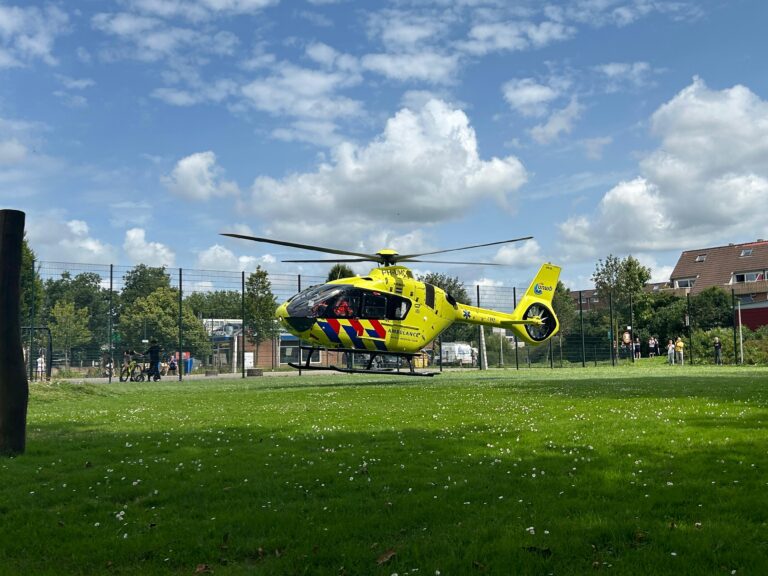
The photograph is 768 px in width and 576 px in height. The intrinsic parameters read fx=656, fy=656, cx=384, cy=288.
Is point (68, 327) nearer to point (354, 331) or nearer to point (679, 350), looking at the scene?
point (354, 331)

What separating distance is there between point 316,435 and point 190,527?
3.98 metres

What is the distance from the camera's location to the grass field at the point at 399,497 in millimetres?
4043

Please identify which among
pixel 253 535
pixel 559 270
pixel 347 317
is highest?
pixel 559 270

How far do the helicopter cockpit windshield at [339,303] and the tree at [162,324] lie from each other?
1027 centimetres

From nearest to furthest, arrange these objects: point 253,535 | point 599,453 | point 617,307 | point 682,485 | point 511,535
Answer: point 511,535 → point 253,535 → point 682,485 → point 599,453 → point 617,307

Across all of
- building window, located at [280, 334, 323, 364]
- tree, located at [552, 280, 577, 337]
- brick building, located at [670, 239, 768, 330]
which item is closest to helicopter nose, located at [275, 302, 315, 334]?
building window, located at [280, 334, 323, 364]

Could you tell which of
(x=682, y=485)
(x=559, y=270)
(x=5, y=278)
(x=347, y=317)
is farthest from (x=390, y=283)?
(x=682, y=485)

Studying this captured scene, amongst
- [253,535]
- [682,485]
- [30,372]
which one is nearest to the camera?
[253,535]

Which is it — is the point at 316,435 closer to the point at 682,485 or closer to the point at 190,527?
the point at 190,527

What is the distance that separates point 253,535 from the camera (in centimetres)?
457

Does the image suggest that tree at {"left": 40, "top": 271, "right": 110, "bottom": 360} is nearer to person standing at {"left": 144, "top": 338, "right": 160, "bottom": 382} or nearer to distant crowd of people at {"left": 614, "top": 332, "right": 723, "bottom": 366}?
person standing at {"left": 144, "top": 338, "right": 160, "bottom": 382}

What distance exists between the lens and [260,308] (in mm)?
33250

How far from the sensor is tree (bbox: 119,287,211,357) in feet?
99.2

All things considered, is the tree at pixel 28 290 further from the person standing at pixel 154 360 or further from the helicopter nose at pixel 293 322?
the helicopter nose at pixel 293 322
